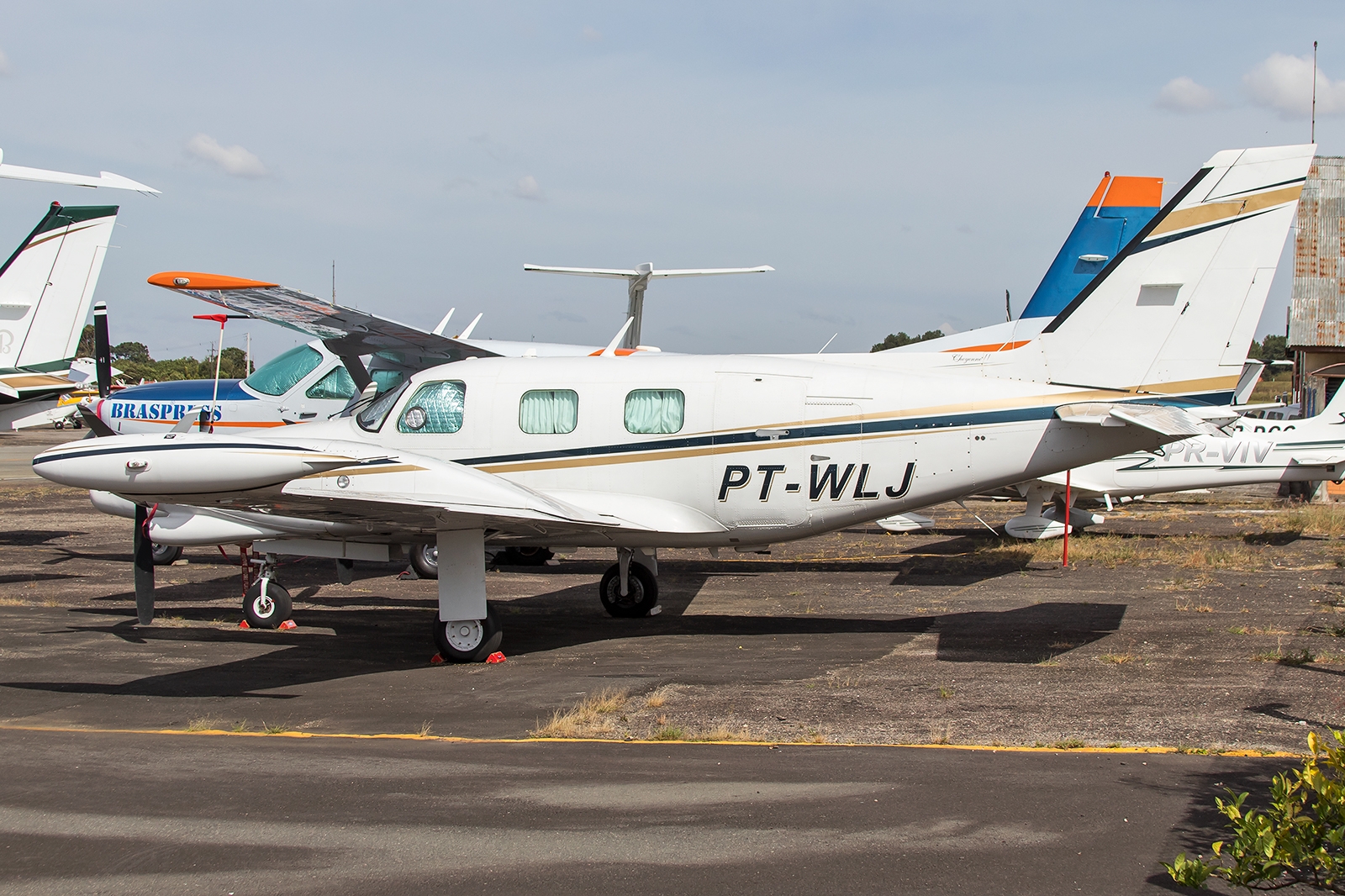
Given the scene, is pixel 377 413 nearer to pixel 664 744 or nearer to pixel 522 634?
pixel 522 634

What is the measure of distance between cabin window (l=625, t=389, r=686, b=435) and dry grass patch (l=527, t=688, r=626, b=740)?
3047 millimetres

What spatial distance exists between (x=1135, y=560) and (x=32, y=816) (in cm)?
1469

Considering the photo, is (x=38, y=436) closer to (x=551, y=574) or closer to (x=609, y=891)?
(x=551, y=574)

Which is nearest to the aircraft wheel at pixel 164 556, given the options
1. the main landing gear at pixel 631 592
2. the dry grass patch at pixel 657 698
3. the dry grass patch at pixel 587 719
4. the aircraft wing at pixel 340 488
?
the aircraft wing at pixel 340 488

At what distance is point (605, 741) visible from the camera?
7074 millimetres

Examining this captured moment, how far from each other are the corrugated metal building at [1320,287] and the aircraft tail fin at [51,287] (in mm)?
32222

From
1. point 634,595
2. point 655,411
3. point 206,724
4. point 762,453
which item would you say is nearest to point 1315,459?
point 762,453

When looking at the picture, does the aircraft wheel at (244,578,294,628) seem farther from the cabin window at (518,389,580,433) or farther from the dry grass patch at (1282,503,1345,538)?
the dry grass patch at (1282,503,1345,538)

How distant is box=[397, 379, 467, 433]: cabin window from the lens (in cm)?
1077

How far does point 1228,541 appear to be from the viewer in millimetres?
18047

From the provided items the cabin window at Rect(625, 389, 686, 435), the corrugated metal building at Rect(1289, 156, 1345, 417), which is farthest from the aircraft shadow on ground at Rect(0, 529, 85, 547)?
the corrugated metal building at Rect(1289, 156, 1345, 417)

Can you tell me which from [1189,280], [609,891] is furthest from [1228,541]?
[609,891]

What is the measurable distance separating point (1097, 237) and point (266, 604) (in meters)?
14.7

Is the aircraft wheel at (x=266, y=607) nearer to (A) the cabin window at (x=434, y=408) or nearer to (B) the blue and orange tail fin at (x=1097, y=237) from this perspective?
(A) the cabin window at (x=434, y=408)
